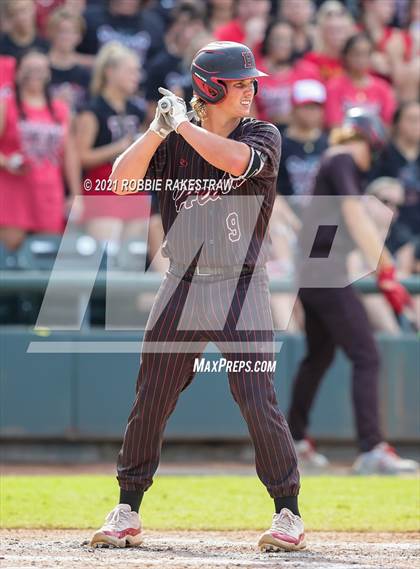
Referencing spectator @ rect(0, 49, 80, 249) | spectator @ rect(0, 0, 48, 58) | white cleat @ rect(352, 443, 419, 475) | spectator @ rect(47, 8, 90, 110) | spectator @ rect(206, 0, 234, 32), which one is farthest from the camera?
spectator @ rect(206, 0, 234, 32)

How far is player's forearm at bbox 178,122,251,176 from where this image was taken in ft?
14.0

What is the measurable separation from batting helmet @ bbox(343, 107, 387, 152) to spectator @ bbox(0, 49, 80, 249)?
→ 246cm

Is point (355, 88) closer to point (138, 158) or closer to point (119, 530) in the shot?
point (138, 158)

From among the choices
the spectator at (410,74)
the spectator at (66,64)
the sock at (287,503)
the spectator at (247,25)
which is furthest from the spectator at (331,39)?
the sock at (287,503)

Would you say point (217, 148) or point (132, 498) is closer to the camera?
point (217, 148)

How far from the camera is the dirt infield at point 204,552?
4277mm

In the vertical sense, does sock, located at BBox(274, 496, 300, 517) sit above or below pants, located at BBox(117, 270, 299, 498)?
below

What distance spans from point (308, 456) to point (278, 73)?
12.4 ft

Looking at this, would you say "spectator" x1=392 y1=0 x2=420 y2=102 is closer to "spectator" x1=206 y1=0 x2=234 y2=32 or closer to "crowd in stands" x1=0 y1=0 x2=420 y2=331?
"crowd in stands" x1=0 y1=0 x2=420 y2=331

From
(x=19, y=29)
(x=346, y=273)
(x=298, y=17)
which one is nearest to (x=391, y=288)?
(x=346, y=273)

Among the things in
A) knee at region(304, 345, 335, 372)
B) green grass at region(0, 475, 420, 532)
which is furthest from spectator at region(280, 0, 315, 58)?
green grass at region(0, 475, 420, 532)

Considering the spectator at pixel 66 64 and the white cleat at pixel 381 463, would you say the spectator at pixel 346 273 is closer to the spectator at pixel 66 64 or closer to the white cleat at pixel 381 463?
the white cleat at pixel 381 463

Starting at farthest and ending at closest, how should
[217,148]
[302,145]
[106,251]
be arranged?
[302,145], [106,251], [217,148]

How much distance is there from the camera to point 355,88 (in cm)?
1055
